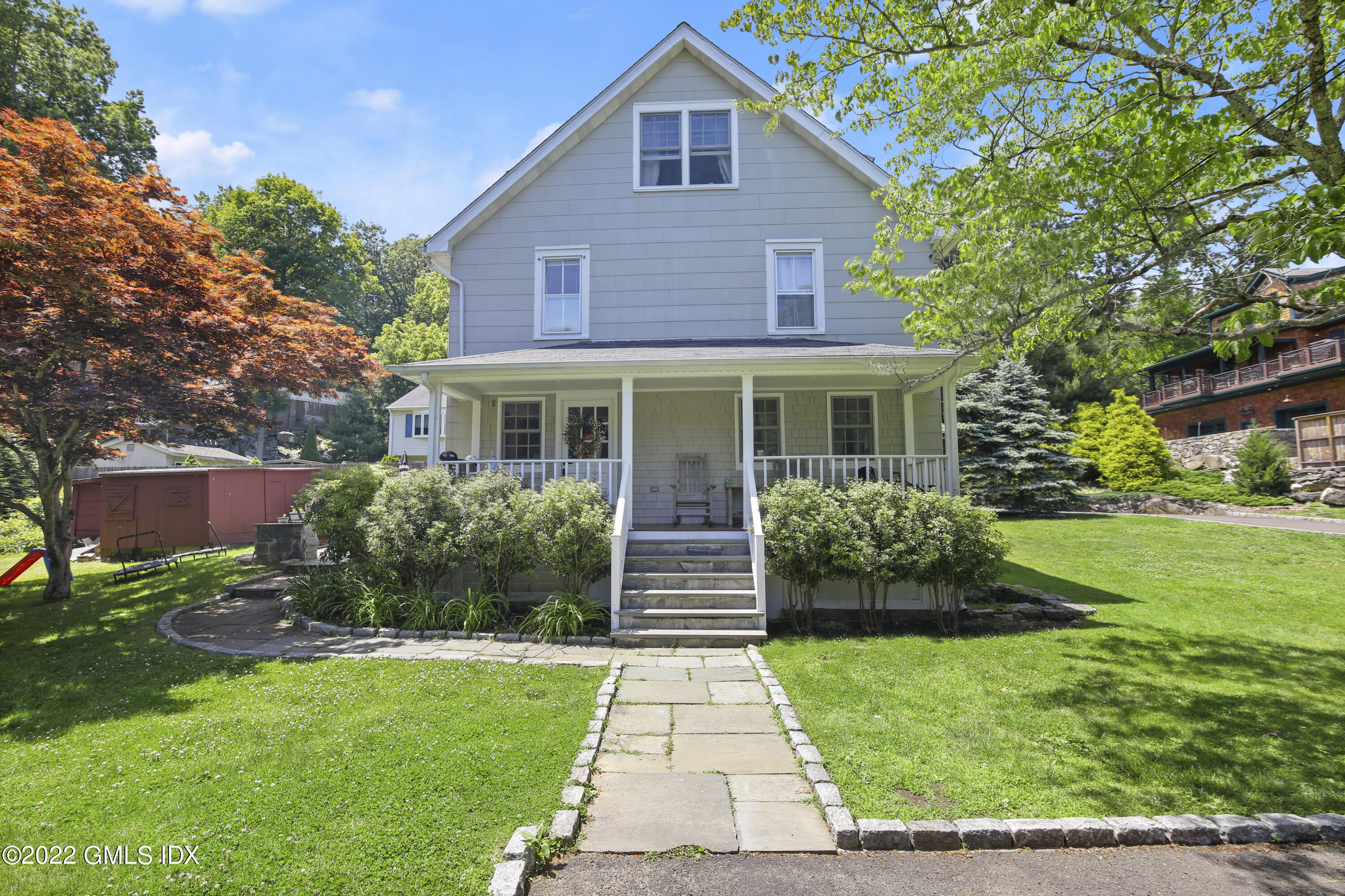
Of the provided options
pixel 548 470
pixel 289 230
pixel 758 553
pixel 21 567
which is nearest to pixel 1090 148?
pixel 758 553

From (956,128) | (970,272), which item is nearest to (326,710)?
(970,272)

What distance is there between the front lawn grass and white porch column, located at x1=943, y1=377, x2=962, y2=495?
7.65 feet

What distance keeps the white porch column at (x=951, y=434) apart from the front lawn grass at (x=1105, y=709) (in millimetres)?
2330

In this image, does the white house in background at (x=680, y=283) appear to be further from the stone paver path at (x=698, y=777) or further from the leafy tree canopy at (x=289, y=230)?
the leafy tree canopy at (x=289, y=230)

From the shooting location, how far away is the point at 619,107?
11758mm

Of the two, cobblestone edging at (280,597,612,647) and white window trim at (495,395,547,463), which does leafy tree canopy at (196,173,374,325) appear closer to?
white window trim at (495,395,547,463)

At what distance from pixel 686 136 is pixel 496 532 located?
846 cm

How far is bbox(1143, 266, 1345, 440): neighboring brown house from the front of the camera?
2075 cm

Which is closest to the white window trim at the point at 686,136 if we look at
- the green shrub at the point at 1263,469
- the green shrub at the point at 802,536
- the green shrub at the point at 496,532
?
the green shrub at the point at 802,536

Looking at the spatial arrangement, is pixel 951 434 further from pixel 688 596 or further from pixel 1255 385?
pixel 1255 385

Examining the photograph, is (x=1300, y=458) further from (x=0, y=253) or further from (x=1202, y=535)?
(x=0, y=253)

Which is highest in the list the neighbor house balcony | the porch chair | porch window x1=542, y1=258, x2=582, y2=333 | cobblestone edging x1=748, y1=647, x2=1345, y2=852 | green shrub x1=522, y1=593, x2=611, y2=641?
the neighbor house balcony

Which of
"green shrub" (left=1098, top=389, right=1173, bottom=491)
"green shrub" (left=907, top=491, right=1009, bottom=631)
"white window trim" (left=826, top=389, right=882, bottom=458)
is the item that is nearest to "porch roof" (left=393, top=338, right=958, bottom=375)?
"white window trim" (left=826, top=389, right=882, bottom=458)

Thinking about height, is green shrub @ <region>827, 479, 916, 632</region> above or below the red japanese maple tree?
below
